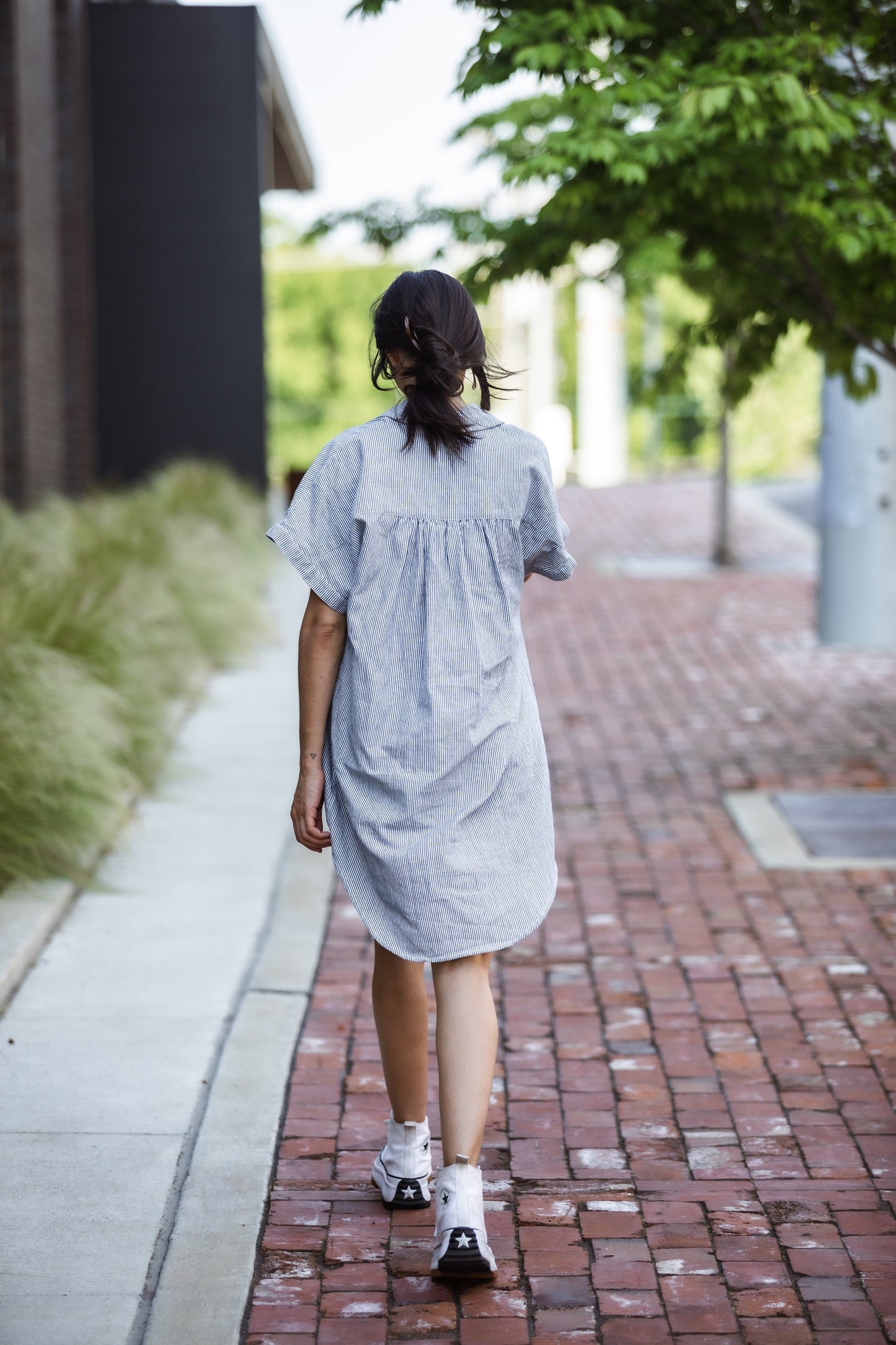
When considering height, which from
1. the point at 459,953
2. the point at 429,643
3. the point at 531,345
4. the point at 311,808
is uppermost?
the point at 531,345

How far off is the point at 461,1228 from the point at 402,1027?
428 millimetres

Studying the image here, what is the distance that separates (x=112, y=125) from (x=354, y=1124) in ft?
44.3

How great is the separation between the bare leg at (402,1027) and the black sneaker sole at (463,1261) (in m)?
0.37

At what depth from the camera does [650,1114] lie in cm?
383

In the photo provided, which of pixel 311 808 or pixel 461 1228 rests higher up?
pixel 311 808

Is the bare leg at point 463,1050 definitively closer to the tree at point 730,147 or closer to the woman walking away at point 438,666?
the woman walking away at point 438,666

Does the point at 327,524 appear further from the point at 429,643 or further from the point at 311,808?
the point at 311,808

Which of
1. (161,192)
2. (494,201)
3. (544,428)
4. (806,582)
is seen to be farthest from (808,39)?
(544,428)

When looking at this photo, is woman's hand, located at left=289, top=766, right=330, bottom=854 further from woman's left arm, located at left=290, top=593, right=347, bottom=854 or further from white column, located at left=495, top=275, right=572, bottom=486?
white column, located at left=495, top=275, right=572, bottom=486

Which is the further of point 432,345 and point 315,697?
point 315,697

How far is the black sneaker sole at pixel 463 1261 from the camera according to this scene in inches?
115

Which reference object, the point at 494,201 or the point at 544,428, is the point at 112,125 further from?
the point at 544,428

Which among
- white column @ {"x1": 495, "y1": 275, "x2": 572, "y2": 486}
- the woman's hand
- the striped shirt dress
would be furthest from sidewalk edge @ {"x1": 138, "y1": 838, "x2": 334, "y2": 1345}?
white column @ {"x1": 495, "y1": 275, "x2": 572, "y2": 486}

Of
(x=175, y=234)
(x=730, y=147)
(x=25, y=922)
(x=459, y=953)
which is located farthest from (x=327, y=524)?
(x=175, y=234)
